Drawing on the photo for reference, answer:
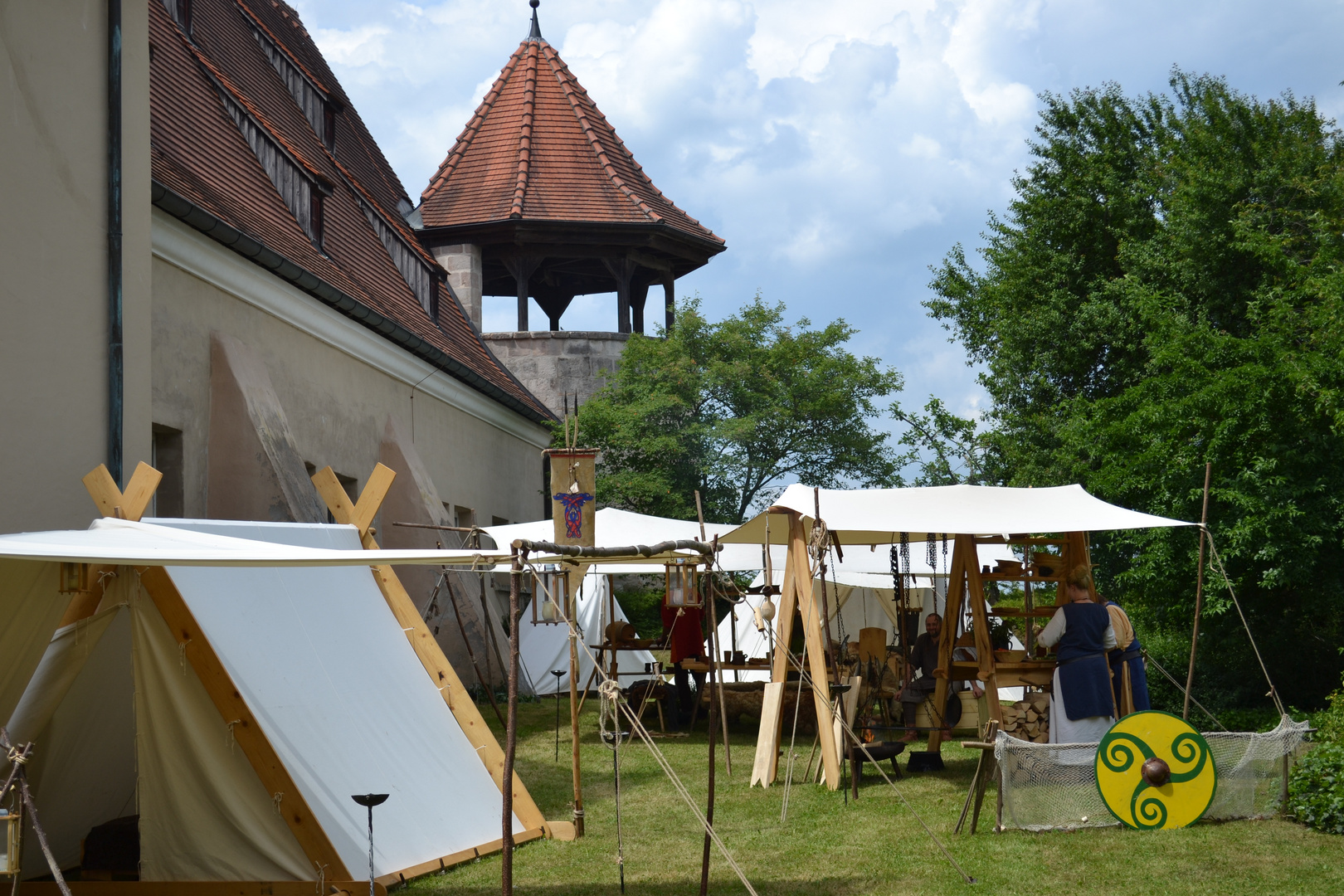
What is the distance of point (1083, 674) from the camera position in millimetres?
9219

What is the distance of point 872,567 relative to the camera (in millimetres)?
18328

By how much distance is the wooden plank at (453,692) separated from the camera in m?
8.11

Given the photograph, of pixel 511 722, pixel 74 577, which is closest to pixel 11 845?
pixel 74 577

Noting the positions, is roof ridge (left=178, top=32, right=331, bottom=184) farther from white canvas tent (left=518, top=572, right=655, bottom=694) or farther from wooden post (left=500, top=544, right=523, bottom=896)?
wooden post (left=500, top=544, right=523, bottom=896)

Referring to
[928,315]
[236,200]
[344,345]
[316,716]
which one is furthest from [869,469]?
[316,716]

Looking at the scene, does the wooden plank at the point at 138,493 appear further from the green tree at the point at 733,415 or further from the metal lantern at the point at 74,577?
the green tree at the point at 733,415

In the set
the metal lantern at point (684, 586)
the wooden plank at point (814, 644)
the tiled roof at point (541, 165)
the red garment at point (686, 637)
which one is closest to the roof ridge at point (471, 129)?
the tiled roof at point (541, 165)

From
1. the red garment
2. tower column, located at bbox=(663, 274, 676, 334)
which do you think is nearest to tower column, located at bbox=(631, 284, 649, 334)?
tower column, located at bbox=(663, 274, 676, 334)

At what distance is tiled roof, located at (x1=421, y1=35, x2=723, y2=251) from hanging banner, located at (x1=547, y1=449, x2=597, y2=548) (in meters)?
15.6

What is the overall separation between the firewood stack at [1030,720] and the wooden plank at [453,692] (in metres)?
4.34

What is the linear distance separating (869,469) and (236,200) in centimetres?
1414

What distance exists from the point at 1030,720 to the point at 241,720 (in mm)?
6716

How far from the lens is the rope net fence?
799 cm

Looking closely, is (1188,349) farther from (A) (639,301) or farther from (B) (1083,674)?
(A) (639,301)
